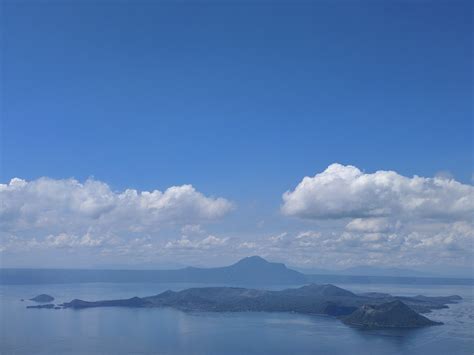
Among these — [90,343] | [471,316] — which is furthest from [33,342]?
[471,316]

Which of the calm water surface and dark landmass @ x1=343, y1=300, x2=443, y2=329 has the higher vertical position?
dark landmass @ x1=343, y1=300, x2=443, y2=329

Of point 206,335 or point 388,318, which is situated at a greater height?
point 388,318

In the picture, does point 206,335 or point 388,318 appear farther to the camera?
point 388,318

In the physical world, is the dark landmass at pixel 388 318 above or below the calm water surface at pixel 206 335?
above

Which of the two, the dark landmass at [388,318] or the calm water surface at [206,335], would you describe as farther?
the dark landmass at [388,318]

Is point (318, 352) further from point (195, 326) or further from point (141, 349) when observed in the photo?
point (195, 326)
